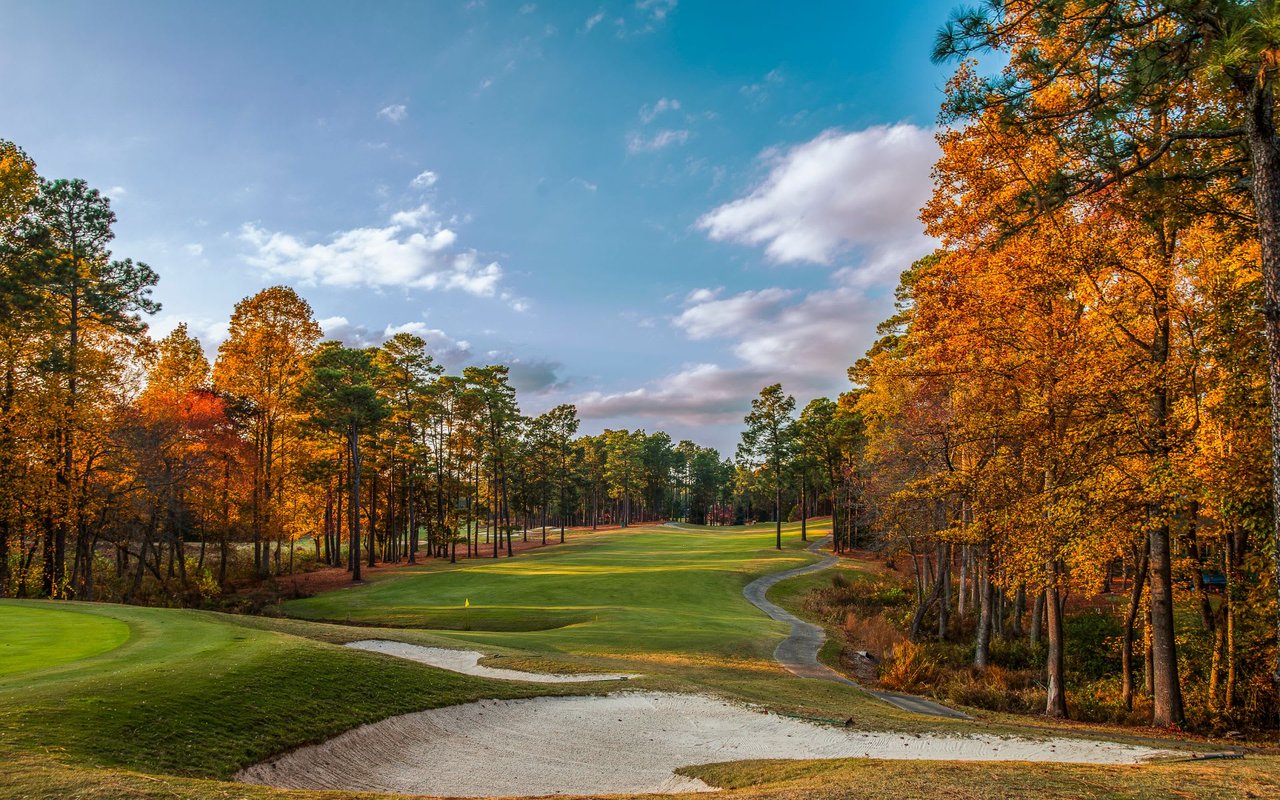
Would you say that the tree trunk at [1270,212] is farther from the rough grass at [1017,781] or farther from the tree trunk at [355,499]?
the tree trunk at [355,499]

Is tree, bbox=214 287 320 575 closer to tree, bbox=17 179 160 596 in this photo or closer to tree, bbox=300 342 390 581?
tree, bbox=300 342 390 581

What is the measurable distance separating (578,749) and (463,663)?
23.0 feet

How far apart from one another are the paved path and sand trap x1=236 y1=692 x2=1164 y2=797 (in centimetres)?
509

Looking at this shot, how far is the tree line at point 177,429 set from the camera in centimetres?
2639

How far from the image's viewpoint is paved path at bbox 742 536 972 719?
1587 cm

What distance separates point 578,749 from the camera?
10477 millimetres

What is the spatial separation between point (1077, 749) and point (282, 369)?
36.8m

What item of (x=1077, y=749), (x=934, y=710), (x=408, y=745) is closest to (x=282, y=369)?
(x=408, y=745)

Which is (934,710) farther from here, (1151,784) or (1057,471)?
(1151,784)

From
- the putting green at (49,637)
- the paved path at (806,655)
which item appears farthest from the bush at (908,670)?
the putting green at (49,637)

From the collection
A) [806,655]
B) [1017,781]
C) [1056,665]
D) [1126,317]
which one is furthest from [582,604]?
[1017,781]

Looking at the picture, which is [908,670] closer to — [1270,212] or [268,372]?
[1270,212]

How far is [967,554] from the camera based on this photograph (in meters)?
24.5

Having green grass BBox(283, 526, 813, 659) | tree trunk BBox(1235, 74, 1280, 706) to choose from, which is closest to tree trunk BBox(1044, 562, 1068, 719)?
green grass BBox(283, 526, 813, 659)
